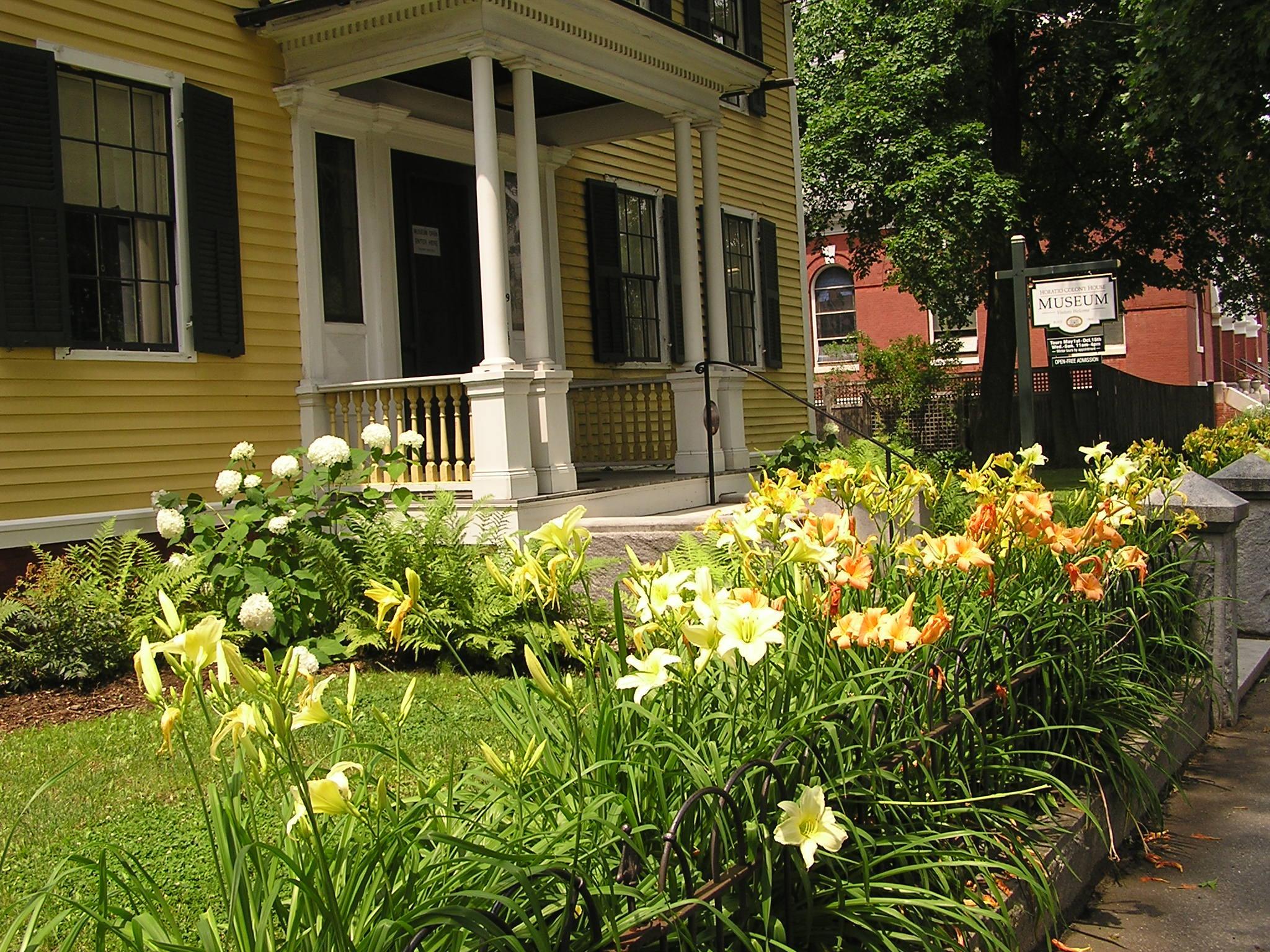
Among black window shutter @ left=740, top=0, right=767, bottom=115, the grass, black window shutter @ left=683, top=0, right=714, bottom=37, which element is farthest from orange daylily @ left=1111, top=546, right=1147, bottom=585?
black window shutter @ left=740, top=0, right=767, bottom=115

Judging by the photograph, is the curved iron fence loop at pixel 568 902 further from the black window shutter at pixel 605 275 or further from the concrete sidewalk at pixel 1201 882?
the black window shutter at pixel 605 275

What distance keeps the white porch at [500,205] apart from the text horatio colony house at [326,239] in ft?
0.08

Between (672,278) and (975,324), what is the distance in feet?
76.1

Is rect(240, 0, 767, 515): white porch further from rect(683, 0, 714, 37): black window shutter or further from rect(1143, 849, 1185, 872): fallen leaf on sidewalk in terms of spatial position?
rect(1143, 849, 1185, 872): fallen leaf on sidewalk

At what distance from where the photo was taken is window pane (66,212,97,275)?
25.8 ft

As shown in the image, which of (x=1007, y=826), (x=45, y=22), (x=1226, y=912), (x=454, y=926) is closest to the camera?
(x=454, y=926)

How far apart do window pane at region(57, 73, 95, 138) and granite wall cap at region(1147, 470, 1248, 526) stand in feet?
23.0

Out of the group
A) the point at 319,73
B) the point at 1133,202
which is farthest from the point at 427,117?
the point at 1133,202

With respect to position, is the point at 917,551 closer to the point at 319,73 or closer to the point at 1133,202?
the point at 319,73

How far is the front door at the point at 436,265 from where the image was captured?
34.6 feet

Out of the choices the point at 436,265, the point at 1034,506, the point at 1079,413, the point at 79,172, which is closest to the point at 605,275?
the point at 436,265

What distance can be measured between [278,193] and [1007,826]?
7.80 meters

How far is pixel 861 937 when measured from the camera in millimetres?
2578

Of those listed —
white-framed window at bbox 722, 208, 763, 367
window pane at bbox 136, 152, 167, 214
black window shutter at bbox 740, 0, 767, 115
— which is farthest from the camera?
black window shutter at bbox 740, 0, 767, 115
